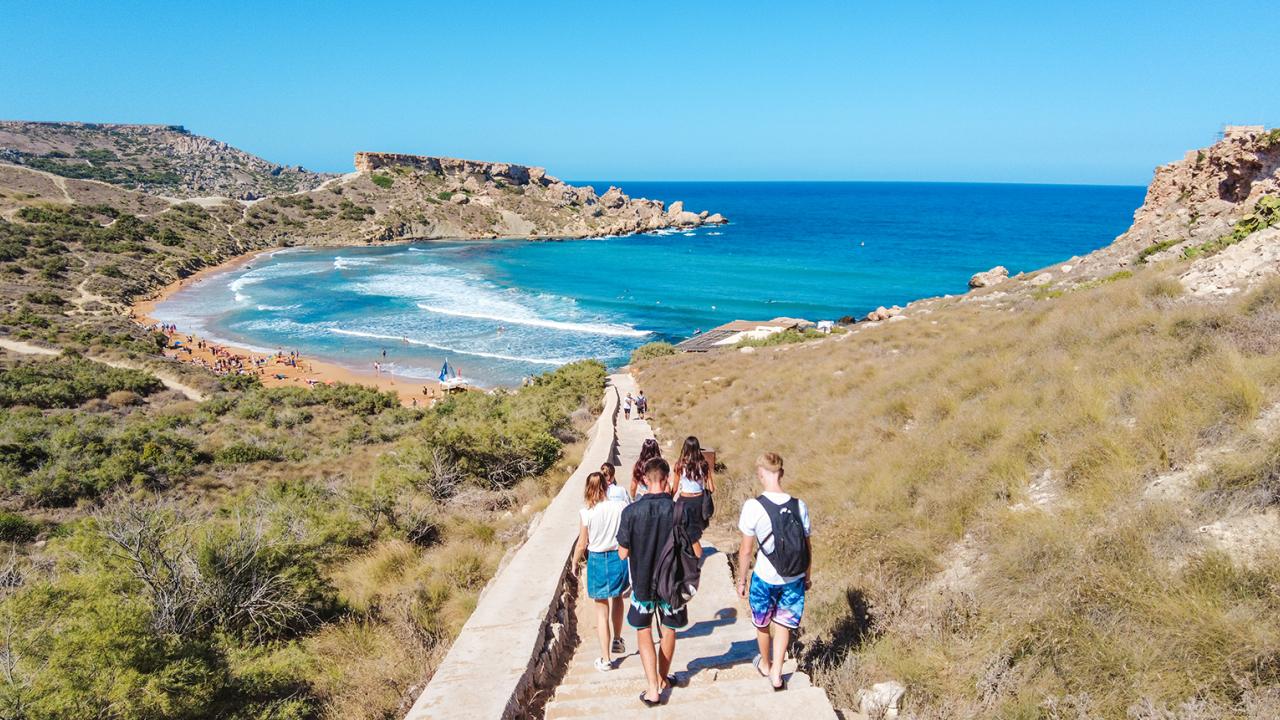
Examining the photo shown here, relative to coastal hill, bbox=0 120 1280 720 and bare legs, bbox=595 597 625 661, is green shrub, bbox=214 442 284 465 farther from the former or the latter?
bare legs, bbox=595 597 625 661

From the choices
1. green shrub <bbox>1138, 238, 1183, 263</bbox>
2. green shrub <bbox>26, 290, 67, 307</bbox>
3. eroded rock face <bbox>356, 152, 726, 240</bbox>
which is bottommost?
green shrub <bbox>26, 290, 67, 307</bbox>

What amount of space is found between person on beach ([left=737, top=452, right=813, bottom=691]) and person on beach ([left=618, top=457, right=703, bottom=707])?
54 centimetres

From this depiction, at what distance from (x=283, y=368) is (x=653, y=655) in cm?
3874

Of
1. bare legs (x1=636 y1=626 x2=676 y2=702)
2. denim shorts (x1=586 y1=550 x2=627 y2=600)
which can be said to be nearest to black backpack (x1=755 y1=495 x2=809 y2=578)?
bare legs (x1=636 y1=626 x2=676 y2=702)

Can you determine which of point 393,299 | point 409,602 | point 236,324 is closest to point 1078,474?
A: point 409,602

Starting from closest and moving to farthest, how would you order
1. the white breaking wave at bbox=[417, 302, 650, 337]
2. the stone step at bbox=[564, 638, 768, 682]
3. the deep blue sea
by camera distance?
the stone step at bbox=[564, 638, 768, 682] < the deep blue sea < the white breaking wave at bbox=[417, 302, 650, 337]

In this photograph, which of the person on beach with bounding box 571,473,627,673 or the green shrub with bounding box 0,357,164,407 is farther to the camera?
the green shrub with bounding box 0,357,164,407

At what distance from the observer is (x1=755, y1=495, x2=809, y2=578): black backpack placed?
403 cm

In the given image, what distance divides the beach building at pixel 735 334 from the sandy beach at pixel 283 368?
14839 mm

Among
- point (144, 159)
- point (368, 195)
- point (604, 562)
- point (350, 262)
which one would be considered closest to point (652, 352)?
point (604, 562)

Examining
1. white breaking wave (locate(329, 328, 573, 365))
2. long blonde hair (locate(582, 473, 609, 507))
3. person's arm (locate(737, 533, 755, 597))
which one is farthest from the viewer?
white breaking wave (locate(329, 328, 573, 365))

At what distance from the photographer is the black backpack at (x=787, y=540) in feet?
13.2

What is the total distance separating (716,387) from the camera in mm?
18938

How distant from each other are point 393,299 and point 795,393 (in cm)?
5146
